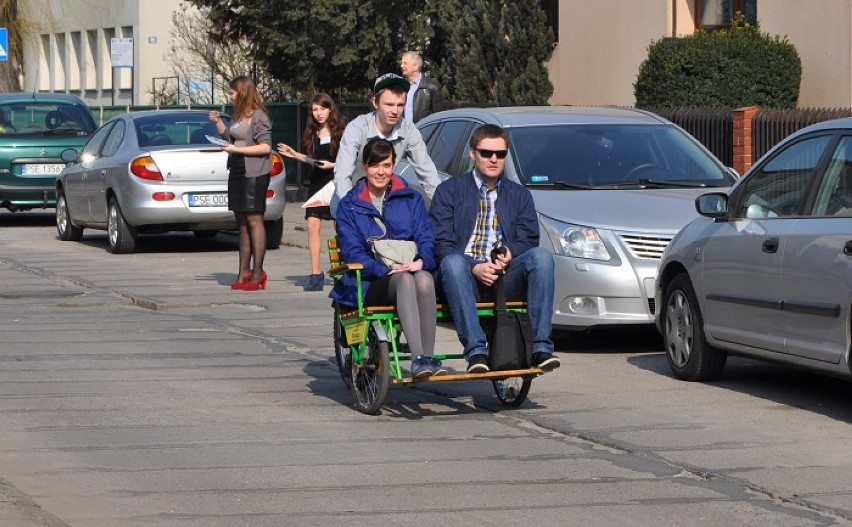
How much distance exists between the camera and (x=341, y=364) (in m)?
10.1

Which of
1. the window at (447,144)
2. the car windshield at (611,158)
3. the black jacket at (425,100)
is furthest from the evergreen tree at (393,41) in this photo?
the car windshield at (611,158)

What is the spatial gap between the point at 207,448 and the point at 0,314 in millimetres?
6444

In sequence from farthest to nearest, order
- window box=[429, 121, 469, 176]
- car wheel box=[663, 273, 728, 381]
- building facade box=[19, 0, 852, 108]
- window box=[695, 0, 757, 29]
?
window box=[695, 0, 757, 29] → building facade box=[19, 0, 852, 108] → window box=[429, 121, 469, 176] → car wheel box=[663, 273, 728, 381]

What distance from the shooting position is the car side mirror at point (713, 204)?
33.2 feet

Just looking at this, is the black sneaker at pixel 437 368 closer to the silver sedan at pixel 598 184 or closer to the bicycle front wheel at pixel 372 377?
the bicycle front wheel at pixel 372 377

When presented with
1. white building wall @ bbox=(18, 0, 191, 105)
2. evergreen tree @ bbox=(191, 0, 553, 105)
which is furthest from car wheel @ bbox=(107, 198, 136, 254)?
white building wall @ bbox=(18, 0, 191, 105)

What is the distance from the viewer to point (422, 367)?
9.02 m

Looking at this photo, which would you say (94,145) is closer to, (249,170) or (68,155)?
(68,155)

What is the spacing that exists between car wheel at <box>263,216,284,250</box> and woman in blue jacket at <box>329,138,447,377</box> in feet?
36.0

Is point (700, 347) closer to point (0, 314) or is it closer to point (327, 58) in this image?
point (0, 314)

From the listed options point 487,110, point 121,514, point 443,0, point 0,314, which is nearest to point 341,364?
point 121,514

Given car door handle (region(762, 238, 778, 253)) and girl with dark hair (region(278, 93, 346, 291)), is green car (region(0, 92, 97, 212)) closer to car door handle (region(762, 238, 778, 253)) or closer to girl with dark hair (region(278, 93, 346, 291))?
girl with dark hair (region(278, 93, 346, 291))

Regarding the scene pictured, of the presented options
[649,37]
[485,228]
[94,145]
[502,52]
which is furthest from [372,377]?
[502,52]

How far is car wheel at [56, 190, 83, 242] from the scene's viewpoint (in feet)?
73.9
